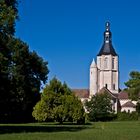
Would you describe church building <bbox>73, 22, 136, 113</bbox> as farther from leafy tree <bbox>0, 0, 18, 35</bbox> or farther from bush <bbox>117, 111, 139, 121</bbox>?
leafy tree <bbox>0, 0, 18, 35</bbox>

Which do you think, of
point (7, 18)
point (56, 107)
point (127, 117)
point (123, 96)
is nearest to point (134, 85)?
point (127, 117)

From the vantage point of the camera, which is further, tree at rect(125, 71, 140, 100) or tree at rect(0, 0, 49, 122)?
tree at rect(125, 71, 140, 100)

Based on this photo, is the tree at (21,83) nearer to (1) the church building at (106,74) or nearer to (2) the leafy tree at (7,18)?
(2) the leafy tree at (7,18)

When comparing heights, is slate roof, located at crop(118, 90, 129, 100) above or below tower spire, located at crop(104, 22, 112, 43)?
below

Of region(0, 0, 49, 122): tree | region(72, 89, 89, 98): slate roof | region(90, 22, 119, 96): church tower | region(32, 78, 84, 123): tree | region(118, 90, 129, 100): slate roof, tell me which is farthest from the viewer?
region(72, 89, 89, 98): slate roof

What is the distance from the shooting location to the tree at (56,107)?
74.2 metres

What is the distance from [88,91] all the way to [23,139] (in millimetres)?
161345

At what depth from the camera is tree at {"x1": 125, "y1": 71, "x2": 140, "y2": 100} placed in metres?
101

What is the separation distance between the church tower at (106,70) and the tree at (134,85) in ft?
247

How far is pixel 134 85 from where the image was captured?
10175 cm

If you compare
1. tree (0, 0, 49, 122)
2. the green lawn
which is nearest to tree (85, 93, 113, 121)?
tree (0, 0, 49, 122)

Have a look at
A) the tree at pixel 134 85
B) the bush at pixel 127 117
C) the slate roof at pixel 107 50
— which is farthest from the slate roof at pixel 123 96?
the tree at pixel 134 85

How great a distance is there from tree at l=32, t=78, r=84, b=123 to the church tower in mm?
103442

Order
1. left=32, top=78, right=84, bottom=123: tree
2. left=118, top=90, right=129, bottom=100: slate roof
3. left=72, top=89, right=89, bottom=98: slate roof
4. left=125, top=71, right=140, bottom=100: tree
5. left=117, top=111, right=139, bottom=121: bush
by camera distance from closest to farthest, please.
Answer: left=32, top=78, right=84, bottom=123: tree, left=125, top=71, right=140, bottom=100: tree, left=117, top=111, right=139, bottom=121: bush, left=118, top=90, right=129, bottom=100: slate roof, left=72, top=89, right=89, bottom=98: slate roof
